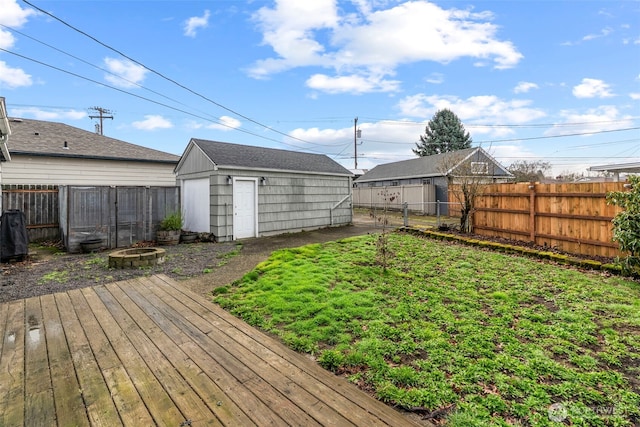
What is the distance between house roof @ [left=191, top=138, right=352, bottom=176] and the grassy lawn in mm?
5376

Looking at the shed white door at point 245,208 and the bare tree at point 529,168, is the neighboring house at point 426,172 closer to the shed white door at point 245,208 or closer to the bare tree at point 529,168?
the bare tree at point 529,168

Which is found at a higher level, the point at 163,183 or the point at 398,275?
the point at 163,183

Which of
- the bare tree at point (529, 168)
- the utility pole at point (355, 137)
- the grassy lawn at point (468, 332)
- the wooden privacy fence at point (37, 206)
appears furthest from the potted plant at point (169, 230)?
the bare tree at point (529, 168)

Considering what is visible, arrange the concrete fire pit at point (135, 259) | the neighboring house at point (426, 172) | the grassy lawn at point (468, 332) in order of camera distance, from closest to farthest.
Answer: the grassy lawn at point (468, 332) → the concrete fire pit at point (135, 259) → the neighboring house at point (426, 172)

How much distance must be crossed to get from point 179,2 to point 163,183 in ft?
22.7

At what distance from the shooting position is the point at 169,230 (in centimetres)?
911

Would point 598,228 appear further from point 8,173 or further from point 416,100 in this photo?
point 8,173

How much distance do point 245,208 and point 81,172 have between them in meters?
6.51

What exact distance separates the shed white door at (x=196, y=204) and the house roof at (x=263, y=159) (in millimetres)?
957

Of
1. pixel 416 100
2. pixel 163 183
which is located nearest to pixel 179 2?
pixel 163 183

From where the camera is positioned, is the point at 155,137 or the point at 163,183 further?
the point at 155,137

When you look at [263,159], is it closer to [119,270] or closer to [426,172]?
[119,270]

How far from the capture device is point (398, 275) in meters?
5.19

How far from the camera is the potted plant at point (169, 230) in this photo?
8.98 meters
